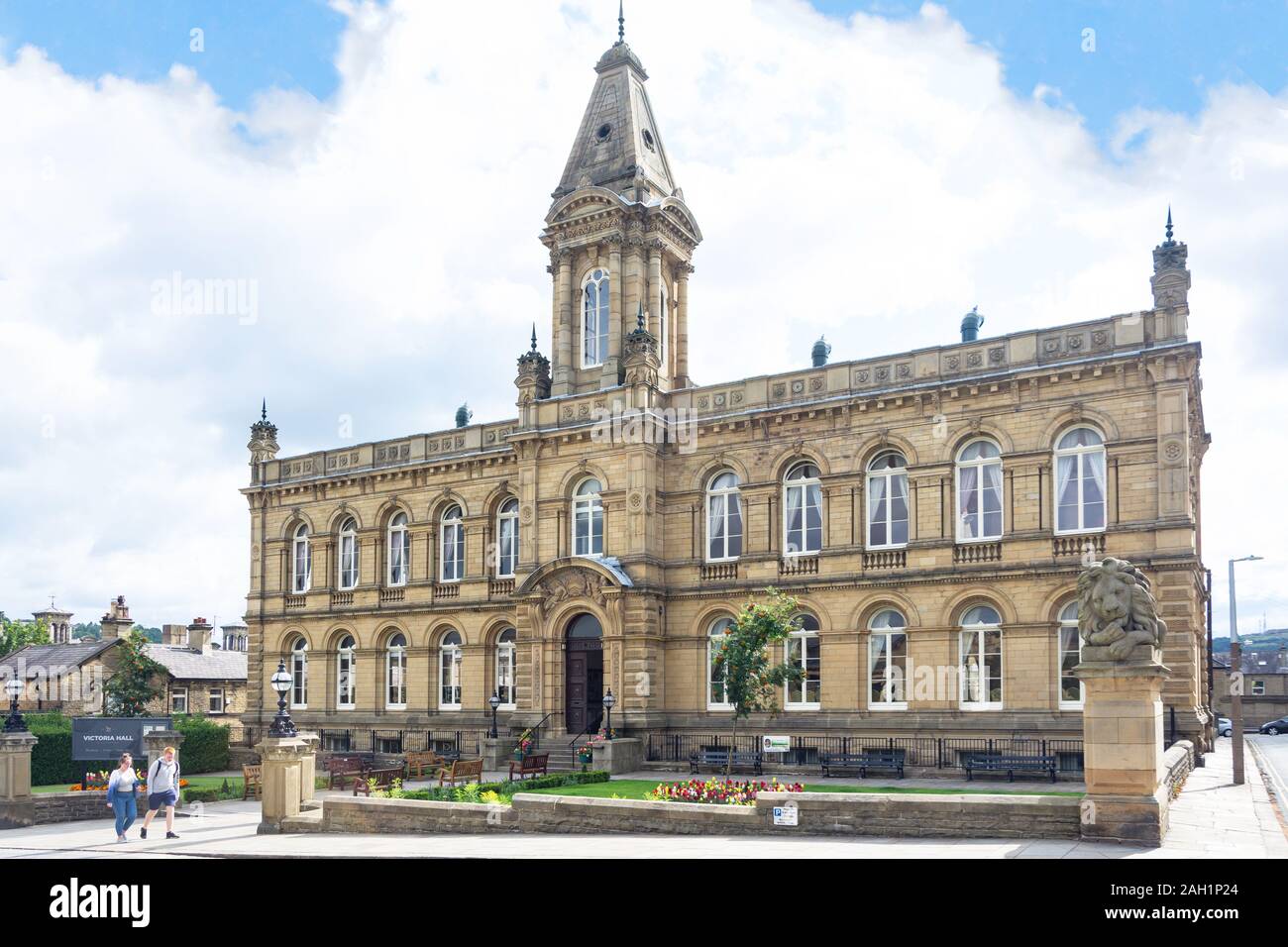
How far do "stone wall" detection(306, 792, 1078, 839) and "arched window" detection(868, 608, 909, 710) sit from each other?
12.5m

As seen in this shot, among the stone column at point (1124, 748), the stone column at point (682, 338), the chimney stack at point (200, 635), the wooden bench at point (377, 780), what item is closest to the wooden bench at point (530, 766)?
the wooden bench at point (377, 780)

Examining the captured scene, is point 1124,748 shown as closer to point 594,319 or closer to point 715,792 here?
point 715,792

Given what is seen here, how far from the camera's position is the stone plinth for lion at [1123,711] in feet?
48.9

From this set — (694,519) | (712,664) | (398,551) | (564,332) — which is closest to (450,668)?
(398,551)

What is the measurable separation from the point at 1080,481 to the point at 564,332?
690 inches

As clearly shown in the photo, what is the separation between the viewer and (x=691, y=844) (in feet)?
55.8

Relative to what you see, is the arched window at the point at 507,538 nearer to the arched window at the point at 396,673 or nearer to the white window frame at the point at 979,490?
the arched window at the point at 396,673

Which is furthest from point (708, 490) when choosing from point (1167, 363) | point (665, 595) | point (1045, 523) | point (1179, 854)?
point (1179, 854)

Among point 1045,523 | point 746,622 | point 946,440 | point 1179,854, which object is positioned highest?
point 946,440

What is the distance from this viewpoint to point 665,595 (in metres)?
34.2

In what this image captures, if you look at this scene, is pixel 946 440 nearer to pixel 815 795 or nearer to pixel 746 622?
pixel 746 622

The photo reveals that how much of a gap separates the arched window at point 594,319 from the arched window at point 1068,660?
17.0 meters

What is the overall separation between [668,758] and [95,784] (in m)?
15.7

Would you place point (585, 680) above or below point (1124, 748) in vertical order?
below
